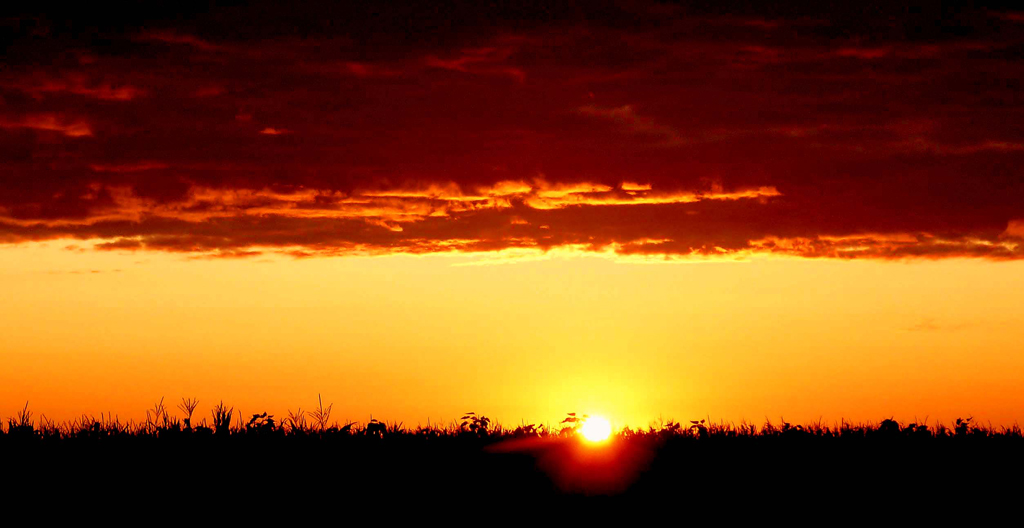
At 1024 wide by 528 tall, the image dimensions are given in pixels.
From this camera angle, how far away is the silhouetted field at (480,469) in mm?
11672

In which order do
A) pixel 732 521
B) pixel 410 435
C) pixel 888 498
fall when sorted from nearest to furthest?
pixel 732 521, pixel 888 498, pixel 410 435

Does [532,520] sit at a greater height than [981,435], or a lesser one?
lesser

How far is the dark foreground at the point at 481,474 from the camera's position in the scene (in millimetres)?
11461

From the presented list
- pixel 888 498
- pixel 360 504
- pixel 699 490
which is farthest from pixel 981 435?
pixel 360 504

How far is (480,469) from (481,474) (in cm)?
23

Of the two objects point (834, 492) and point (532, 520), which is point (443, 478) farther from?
point (834, 492)

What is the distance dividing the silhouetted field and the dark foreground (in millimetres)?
25

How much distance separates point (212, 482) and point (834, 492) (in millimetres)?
7386

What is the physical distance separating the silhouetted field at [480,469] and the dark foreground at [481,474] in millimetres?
25

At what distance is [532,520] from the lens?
36.9 feet

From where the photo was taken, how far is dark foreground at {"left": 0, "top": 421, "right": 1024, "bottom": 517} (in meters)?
11.5

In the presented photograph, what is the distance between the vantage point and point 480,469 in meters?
12.9

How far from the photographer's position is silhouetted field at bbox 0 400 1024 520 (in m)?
11.7

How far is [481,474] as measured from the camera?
12.6 meters
